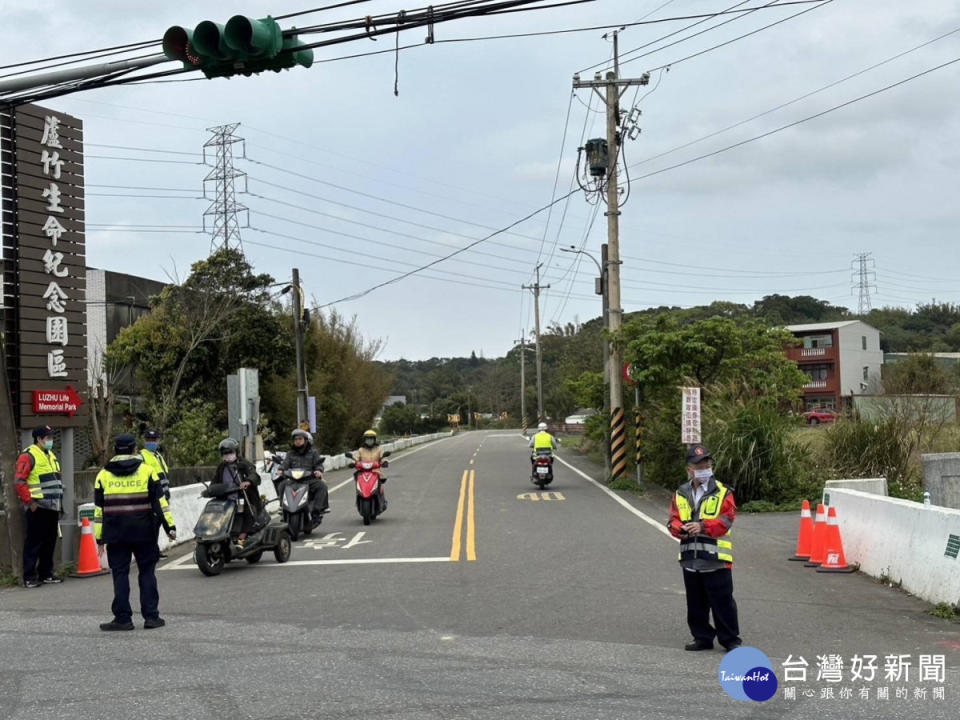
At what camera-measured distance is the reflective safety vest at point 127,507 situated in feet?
31.7

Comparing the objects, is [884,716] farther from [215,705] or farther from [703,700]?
[215,705]

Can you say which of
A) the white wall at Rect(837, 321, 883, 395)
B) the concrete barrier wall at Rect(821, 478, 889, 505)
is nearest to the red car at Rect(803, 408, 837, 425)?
the concrete barrier wall at Rect(821, 478, 889, 505)

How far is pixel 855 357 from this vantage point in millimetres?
68688

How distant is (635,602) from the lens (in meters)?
10.4

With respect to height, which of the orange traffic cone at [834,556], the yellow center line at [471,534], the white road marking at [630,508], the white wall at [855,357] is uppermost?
the white wall at [855,357]

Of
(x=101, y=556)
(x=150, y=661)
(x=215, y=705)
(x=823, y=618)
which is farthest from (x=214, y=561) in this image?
(x=823, y=618)

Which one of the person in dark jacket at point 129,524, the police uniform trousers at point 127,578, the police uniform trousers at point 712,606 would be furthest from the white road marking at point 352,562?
the police uniform trousers at point 712,606

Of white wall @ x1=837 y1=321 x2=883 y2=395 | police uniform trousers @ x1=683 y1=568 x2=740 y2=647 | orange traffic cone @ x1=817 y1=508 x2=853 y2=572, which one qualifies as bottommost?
orange traffic cone @ x1=817 y1=508 x2=853 y2=572

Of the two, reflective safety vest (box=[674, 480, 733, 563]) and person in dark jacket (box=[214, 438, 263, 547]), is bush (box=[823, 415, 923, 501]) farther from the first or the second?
reflective safety vest (box=[674, 480, 733, 563])

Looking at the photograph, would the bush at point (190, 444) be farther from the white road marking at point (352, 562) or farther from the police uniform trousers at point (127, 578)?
the police uniform trousers at point (127, 578)

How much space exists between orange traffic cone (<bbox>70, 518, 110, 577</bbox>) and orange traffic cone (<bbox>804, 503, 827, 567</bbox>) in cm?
928

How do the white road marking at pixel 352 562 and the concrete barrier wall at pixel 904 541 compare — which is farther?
the white road marking at pixel 352 562

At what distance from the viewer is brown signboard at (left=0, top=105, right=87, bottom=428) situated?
14414mm

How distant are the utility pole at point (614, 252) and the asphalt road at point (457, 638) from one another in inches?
478
